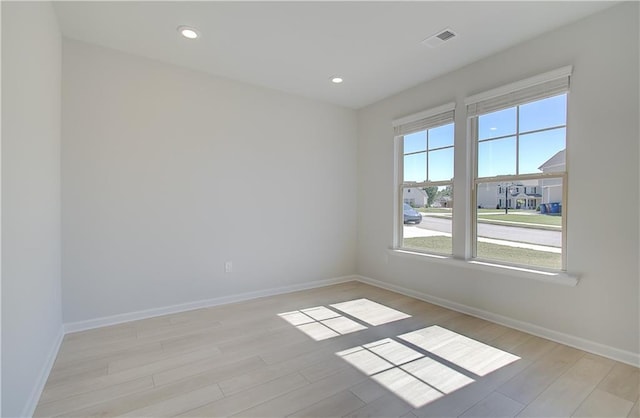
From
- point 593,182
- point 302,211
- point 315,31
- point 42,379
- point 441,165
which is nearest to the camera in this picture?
point 42,379

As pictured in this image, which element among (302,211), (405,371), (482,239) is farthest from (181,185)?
(482,239)

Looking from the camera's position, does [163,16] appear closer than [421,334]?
Yes

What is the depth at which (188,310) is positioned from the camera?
11.0 feet

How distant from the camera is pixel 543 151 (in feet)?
9.11

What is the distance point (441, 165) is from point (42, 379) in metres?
4.08

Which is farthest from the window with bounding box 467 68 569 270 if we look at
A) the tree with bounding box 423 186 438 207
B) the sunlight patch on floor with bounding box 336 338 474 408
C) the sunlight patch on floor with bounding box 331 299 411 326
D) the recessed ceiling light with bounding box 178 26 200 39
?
the recessed ceiling light with bounding box 178 26 200 39

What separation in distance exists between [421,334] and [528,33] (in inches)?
113

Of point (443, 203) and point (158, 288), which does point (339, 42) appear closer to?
point (443, 203)

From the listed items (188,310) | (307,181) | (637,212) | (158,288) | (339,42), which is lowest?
(188,310)

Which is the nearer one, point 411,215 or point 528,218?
point 528,218

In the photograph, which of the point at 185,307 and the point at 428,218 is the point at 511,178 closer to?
the point at 428,218

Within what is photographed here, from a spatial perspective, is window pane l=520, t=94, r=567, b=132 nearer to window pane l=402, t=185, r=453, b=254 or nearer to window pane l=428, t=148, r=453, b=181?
window pane l=428, t=148, r=453, b=181

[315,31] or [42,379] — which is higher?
[315,31]

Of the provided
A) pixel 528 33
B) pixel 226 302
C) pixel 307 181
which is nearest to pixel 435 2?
pixel 528 33
